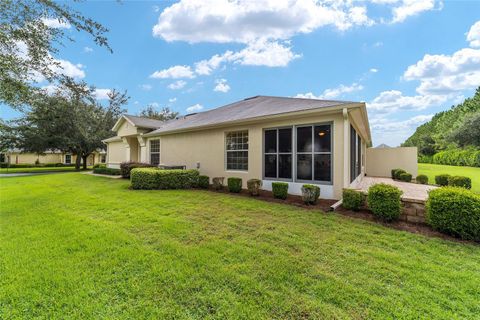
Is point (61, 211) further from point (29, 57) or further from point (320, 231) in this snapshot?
point (320, 231)

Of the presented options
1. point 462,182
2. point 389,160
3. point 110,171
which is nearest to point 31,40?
point 110,171

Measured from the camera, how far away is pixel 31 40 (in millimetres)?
4656

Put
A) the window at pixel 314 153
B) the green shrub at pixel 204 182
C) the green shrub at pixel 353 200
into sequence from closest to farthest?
the green shrub at pixel 353 200 < the window at pixel 314 153 < the green shrub at pixel 204 182

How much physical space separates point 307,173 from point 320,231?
3355mm

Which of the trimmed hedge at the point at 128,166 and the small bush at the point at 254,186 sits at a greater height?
the trimmed hedge at the point at 128,166

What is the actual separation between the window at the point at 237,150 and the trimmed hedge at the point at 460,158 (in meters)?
33.9

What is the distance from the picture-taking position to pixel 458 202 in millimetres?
4254

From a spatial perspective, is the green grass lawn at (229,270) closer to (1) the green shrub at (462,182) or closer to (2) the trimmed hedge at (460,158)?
(1) the green shrub at (462,182)

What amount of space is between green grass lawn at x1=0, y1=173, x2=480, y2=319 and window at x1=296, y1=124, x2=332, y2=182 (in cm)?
237

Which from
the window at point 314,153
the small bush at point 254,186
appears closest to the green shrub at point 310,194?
the window at point 314,153

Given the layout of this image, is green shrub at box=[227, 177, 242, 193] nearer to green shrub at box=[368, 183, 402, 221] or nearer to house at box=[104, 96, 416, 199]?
house at box=[104, 96, 416, 199]

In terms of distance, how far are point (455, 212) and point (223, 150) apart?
26.2ft

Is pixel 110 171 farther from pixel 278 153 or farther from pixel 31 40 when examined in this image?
pixel 278 153

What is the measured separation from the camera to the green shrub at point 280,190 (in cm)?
738
